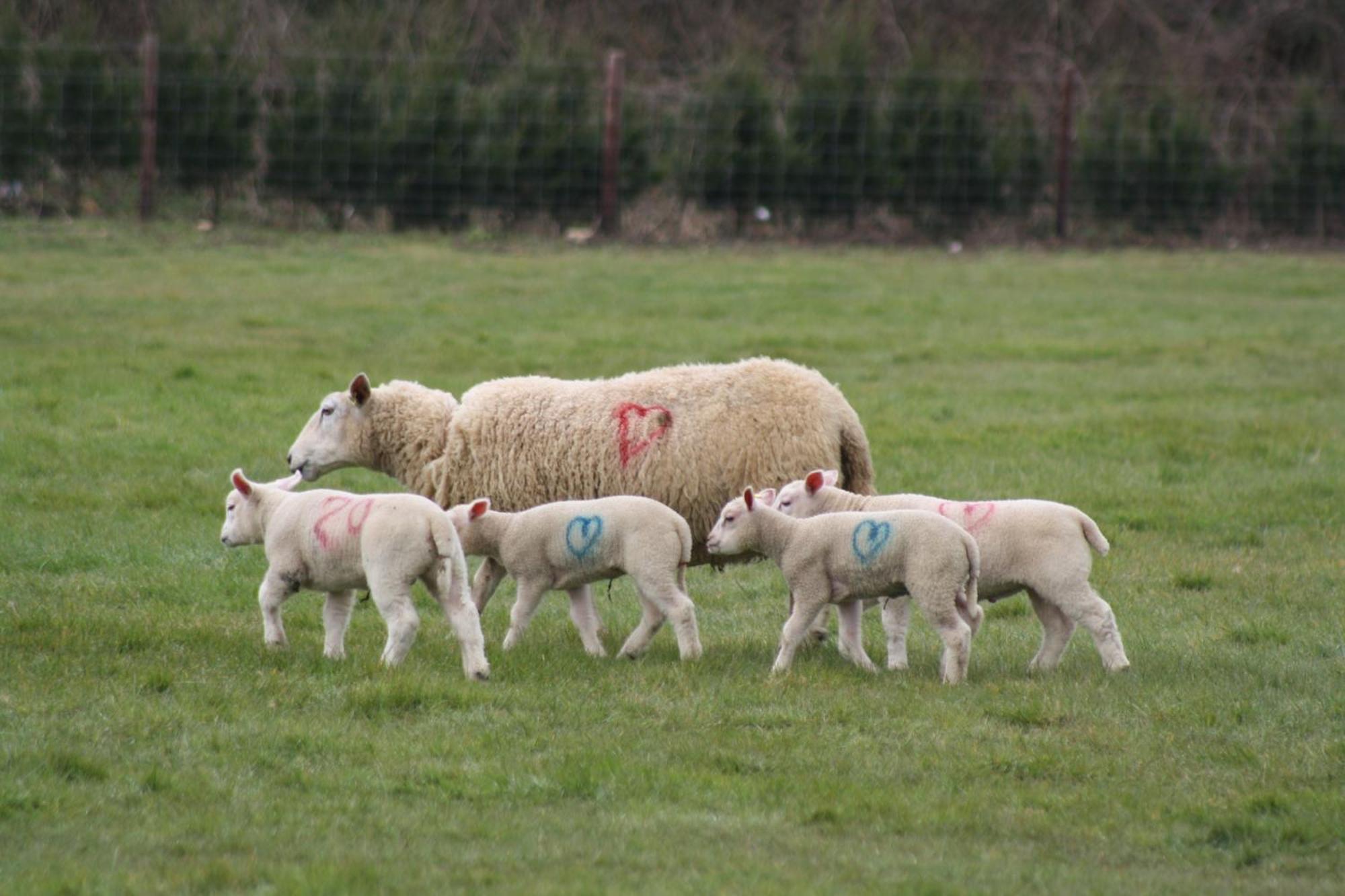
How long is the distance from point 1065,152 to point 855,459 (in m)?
14.8

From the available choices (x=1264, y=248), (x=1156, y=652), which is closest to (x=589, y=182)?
(x=1264, y=248)

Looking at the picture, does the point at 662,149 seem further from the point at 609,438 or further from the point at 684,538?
the point at 684,538

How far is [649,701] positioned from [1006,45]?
76.6 ft

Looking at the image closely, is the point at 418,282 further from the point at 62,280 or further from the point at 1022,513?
the point at 1022,513

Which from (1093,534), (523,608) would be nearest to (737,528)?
(523,608)

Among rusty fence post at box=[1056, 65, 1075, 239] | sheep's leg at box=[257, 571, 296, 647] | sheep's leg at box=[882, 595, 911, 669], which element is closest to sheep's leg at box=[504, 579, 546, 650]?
sheep's leg at box=[257, 571, 296, 647]

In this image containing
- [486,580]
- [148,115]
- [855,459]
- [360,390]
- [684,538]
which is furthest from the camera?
[148,115]

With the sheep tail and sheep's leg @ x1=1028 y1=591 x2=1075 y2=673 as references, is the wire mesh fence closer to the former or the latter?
the sheep tail

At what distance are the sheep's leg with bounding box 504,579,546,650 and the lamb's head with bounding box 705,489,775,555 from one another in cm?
75

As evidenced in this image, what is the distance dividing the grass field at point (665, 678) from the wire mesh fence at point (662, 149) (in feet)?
15.6

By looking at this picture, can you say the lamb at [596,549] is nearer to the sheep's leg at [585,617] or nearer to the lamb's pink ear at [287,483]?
the sheep's leg at [585,617]

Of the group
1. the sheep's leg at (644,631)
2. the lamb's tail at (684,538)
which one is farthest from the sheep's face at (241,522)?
the lamb's tail at (684,538)

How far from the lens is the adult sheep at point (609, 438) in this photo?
8.46 m

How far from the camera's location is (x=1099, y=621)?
7172 mm
